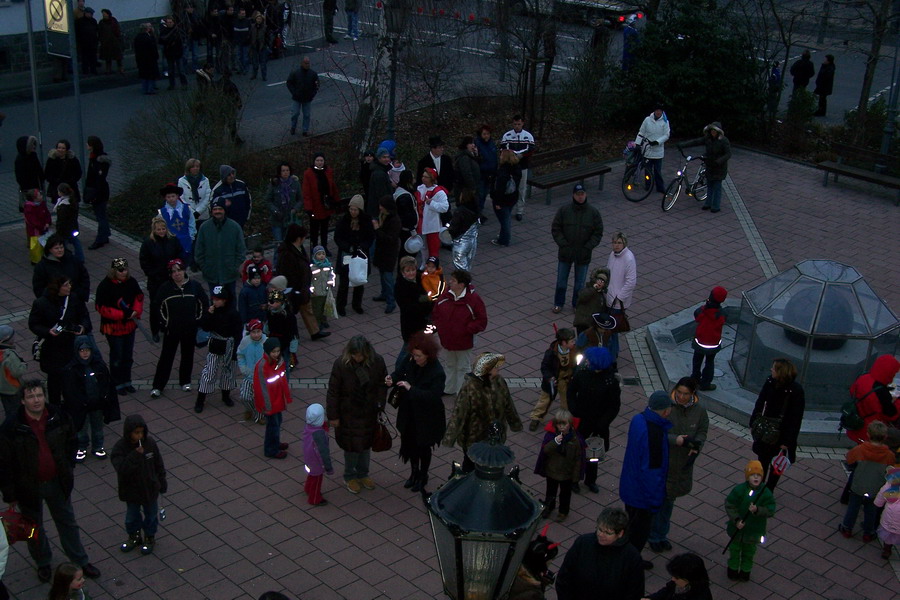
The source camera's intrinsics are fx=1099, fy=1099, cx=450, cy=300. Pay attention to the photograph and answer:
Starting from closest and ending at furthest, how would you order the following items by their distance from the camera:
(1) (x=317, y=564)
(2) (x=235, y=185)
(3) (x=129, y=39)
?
1. (1) (x=317, y=564)
2. (2) (x=235, y=185)
3. (3) (x=129, y=39)

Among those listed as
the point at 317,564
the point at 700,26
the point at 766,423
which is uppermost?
the point at 700,26

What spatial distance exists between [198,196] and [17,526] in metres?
6.74

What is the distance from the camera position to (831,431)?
10891 millimetres

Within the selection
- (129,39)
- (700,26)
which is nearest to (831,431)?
(700,26)

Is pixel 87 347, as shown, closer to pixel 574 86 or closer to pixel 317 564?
pixel 317 564

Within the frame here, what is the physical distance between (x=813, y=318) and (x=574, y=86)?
11.1 m

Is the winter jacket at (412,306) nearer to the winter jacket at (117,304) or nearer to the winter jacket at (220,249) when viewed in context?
the winter jacket at (220,249)

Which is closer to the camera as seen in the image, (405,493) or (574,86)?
(405,493)

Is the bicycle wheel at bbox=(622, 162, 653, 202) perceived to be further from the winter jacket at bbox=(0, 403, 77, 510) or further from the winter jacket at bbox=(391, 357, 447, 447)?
the winter jacket at bbox=(0, 403, 77, 510)

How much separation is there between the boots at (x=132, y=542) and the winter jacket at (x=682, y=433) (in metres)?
4.22

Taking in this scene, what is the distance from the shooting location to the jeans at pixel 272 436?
10.1 m

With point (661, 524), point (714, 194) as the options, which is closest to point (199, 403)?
point (661, 524)

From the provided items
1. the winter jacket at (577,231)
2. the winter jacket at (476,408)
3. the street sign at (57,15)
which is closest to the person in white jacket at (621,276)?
the winter jacket at (577,231)

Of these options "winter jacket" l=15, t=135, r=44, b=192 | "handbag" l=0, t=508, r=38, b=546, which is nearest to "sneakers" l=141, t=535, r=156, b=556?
"handbag" l=0, t=508, r=38, b=546
